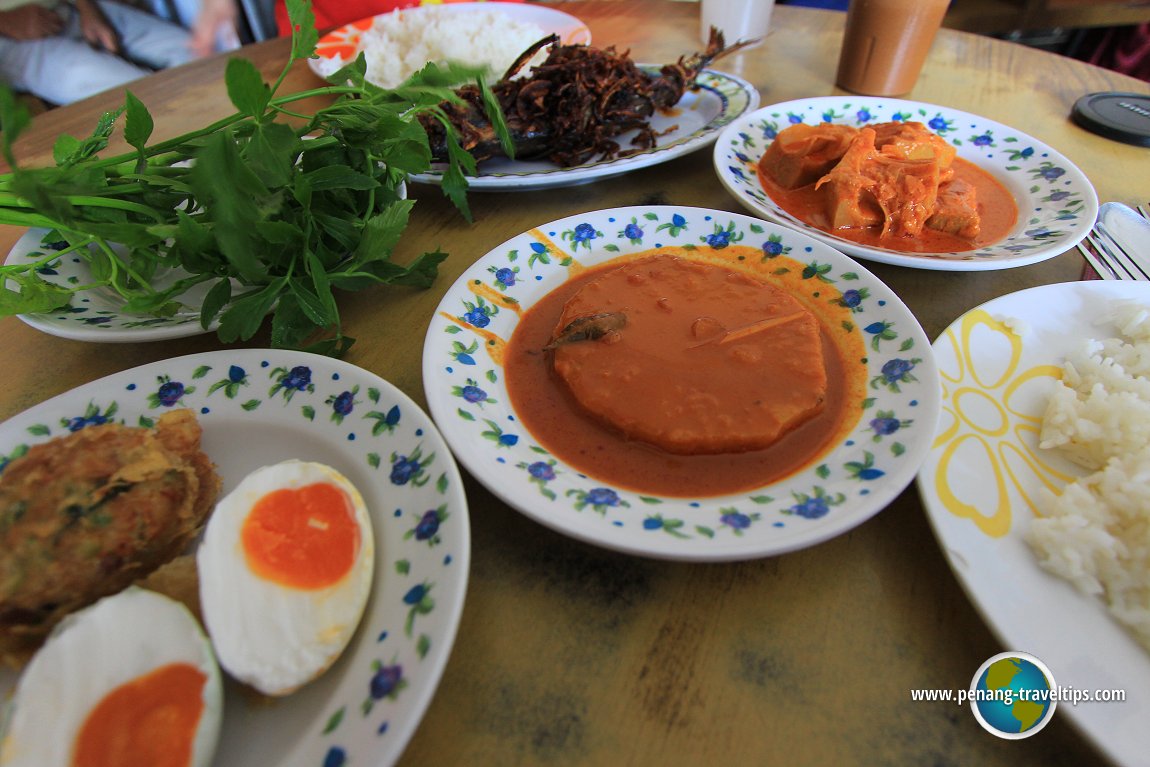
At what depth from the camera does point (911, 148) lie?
186 centimetres

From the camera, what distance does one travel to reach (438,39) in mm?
2803

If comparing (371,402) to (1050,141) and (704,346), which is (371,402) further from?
(1050,141)

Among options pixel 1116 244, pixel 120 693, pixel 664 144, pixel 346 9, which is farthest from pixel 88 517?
pixel 346 9

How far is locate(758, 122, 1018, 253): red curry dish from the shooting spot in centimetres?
172

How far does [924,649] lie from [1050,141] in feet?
7.42

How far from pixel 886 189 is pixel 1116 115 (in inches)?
54.8

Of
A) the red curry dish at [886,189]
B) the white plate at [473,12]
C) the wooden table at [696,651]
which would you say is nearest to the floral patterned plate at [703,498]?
the wooden table at [696,651]

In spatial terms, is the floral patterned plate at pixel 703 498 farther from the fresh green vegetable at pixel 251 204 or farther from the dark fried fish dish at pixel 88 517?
the dark fried fish dish at pixel 88 517

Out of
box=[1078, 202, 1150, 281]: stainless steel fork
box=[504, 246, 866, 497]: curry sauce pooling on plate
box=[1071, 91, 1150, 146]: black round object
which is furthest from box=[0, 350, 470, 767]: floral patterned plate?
box=[1071, 91, 1150, 146]: black round object

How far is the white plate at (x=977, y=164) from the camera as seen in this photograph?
1523mm

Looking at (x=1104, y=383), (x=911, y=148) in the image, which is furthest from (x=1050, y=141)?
(x=1104, y=383)

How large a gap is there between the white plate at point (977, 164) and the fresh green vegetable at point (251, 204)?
2.96 feet

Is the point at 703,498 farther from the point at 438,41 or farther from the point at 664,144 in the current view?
the point at 438,41

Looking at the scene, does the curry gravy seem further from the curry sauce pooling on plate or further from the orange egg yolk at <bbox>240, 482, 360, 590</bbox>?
the orange egg yolk at <bbox>240, 482, 360, 590</bbox>
